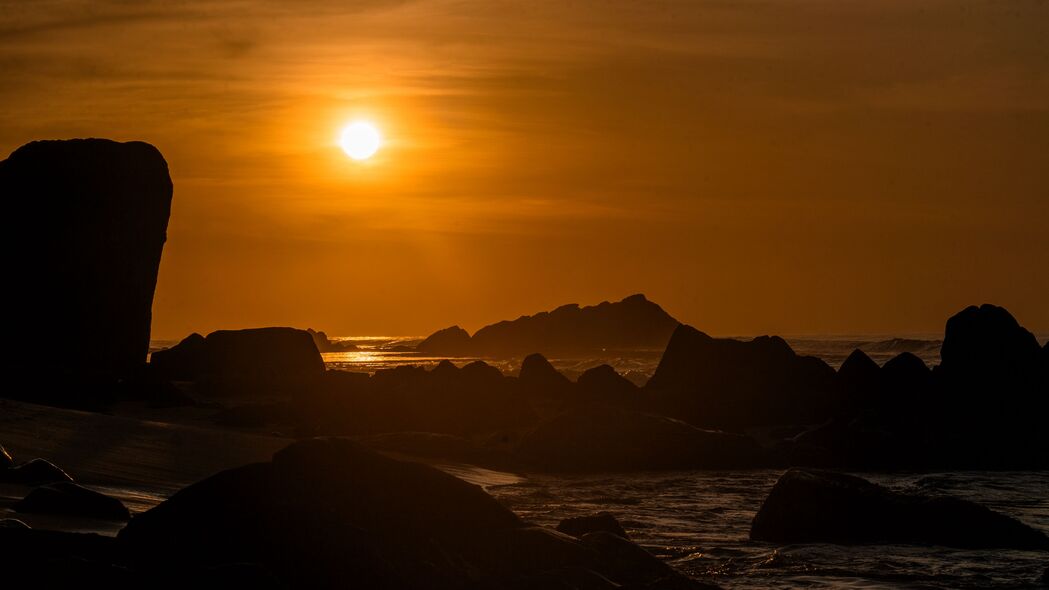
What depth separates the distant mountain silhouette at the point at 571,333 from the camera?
15175cm

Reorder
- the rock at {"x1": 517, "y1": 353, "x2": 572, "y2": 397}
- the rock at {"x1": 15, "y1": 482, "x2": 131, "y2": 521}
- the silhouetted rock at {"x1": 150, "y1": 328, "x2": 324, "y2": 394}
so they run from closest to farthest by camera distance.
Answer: the rock at {"x1": 15, "y1": 482, "x2": 131, "y2": 521} < the rock at {"x1": 517, "y1": 353, "x2": 572, "y2": 397} < the silhouetted rock at {"x1": 150, "y1": 328, "x2": 324, "y2": 394}

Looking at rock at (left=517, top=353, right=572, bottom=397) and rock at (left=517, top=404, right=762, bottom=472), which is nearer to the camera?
rock at (left=517, top=404, right=762, bottom=472)

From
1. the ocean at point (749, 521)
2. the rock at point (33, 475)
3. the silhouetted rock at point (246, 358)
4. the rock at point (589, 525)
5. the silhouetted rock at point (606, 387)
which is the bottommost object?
the ocean at point (749, 521)

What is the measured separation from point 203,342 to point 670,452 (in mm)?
30774

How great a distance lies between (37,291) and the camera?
1750 inches

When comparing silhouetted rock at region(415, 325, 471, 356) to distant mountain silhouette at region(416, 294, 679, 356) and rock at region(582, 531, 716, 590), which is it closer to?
distant mountain silhouette at region(416, 294, 679, 356)

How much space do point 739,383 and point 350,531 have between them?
109ft

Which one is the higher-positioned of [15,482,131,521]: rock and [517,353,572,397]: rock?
[517,353,572,397]: rock

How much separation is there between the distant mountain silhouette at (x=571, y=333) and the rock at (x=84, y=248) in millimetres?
100409

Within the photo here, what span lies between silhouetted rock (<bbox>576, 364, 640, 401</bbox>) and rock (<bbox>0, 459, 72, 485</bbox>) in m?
29.5

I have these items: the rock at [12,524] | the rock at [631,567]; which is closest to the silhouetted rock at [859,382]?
the rock at [631,567]

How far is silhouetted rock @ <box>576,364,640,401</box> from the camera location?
45.8m

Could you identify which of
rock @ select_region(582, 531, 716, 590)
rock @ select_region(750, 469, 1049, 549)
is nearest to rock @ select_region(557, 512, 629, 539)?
rock @ select_region(582, 531, 716, 590)

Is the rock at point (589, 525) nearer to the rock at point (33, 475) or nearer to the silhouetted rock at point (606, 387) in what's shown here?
the rock at point (33, 475)
